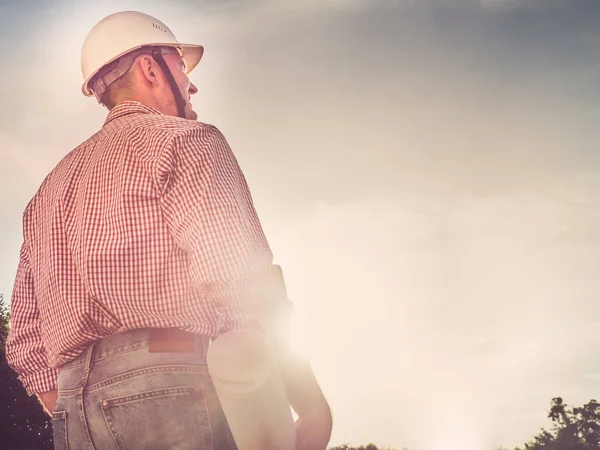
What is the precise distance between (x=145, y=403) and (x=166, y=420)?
0.12 metres

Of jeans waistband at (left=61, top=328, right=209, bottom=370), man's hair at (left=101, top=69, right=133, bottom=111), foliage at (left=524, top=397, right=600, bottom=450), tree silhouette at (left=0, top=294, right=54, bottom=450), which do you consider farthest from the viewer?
foliage at (left=524, top=397, right=600, bottom=450)

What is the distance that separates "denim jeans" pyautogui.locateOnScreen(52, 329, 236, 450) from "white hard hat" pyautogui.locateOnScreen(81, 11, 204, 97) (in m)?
1.99

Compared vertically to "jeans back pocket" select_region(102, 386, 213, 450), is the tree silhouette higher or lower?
higher

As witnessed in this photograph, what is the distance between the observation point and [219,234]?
8.86 feet

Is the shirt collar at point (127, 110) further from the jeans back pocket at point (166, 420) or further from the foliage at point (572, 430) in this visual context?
the foliage at point (572, 430)

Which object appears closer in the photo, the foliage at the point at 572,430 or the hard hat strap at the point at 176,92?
the hard hat strap at the point at 176,92

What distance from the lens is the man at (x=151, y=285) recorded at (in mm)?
2621

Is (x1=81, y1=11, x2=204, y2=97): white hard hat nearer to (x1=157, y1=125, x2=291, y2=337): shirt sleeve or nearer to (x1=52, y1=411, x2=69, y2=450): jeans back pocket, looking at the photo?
(x1=157, y1=125, x2=291, y2=337): shirt sleeve

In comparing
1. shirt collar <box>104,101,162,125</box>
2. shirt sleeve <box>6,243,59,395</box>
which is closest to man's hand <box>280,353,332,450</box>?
shirt sleeve <box>6,243,59,395</box>

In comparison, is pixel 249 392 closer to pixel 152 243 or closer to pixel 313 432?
pixel 313 432

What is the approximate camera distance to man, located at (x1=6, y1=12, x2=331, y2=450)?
262cm

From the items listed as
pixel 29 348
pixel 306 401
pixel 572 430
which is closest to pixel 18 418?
pixel 29 348

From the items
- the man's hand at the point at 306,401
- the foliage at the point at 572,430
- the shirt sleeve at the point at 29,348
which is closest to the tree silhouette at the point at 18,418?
the shirt sleeve at the point at 29,348

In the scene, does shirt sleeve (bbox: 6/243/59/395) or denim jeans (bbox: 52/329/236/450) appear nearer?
denim jeans (bbox: 52/329/236/450)
